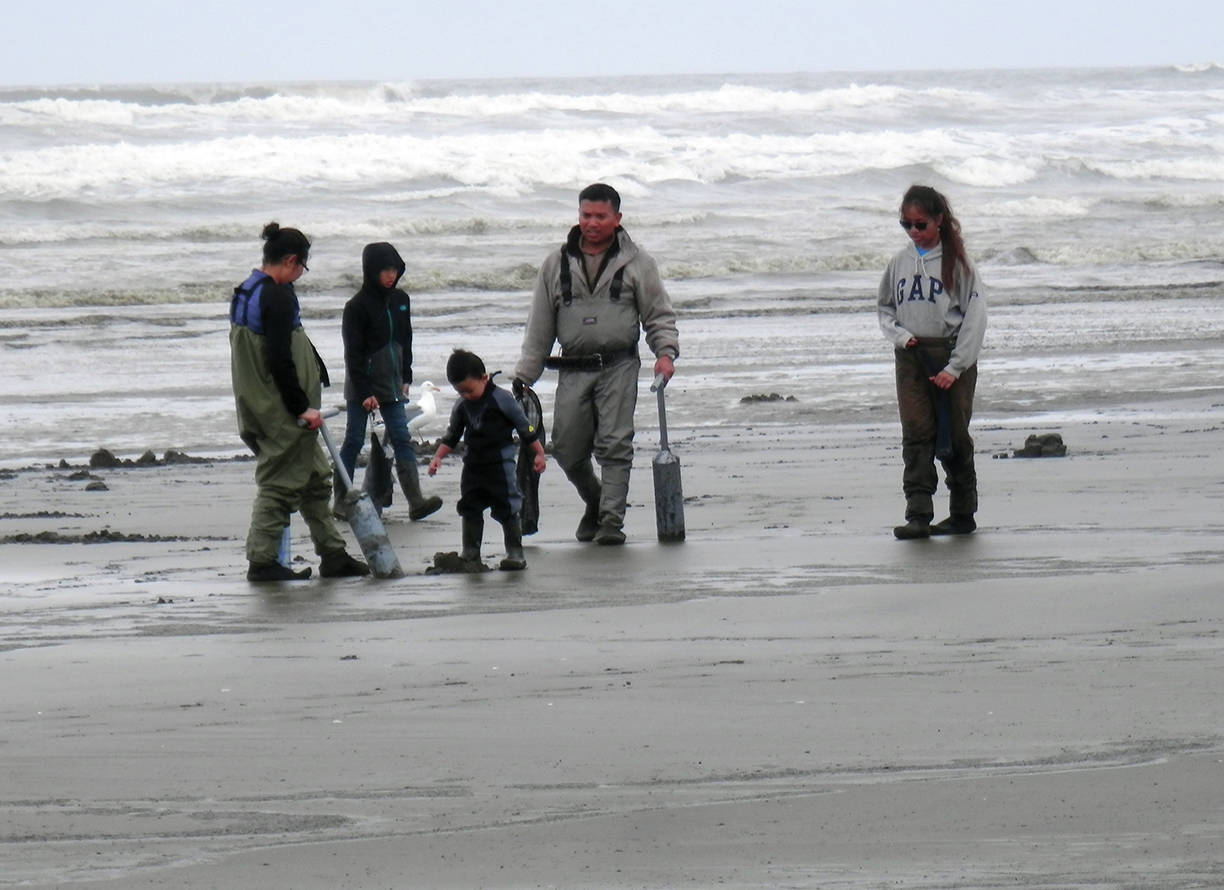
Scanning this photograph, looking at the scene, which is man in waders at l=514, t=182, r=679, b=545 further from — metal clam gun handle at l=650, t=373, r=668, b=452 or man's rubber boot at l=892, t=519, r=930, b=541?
man's rubber boot at l=892, t=519, r=930, b=541

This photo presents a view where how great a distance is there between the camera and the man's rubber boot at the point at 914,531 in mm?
7559

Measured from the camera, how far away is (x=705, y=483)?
973cm

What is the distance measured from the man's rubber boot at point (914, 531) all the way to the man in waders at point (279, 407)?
7.13 feet

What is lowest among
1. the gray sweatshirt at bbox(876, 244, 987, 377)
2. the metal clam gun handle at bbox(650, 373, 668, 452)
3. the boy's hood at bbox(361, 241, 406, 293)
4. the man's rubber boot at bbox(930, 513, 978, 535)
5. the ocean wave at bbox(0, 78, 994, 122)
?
the man's rubber boot at bbox(930, 513, 978, 535)

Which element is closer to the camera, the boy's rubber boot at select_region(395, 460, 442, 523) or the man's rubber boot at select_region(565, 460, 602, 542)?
the man's rubber boot at select_region(565, 460, 602, 542)

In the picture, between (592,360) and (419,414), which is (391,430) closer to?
(419,414)

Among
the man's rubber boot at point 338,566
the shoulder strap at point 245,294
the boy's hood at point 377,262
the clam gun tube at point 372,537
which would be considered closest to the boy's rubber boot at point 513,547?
the clam gun tube at point 372,537

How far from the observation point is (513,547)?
23.5 ft

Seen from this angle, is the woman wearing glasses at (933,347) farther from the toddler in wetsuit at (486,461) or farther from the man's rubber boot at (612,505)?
the toddler in wetsuit at (486,461)

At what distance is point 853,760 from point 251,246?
27332 mm

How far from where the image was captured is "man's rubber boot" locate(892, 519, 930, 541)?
756 centimetres

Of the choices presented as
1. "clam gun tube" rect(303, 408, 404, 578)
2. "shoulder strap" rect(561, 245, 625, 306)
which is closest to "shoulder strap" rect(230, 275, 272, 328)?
"clam gun tube" rect(303, 408, 404, 578)

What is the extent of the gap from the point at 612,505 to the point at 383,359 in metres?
1.64

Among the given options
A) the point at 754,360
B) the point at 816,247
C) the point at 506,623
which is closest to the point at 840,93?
the point at 816,247
